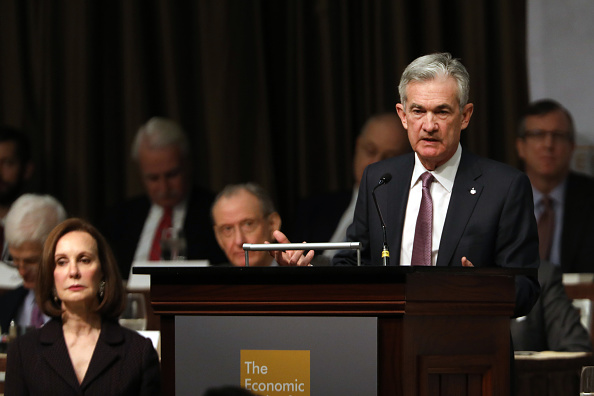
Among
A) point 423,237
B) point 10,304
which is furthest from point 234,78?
point 423,237

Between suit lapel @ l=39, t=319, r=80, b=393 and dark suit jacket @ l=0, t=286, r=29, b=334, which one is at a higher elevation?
suit lapel @ l=39, t=319, r=80, b=393

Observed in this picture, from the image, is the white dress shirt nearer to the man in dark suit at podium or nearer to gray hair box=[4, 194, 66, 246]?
the man in dark suit at podium

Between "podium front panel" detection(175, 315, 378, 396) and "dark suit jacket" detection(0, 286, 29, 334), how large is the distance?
2.30 meters

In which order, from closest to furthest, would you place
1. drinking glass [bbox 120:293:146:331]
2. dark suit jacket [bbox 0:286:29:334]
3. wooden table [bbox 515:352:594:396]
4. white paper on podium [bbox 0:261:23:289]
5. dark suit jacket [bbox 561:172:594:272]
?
wooden table [bbox 515:352:594:396], drinking glass [bbox 120:293:146:331], dark suit jacket [bbox 0:286:29:334], white paper on podium [bbox 0:261:23:289], dark suit jacket [bbox 561:172:594:272]

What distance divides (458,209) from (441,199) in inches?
3.2

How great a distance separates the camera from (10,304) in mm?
4234

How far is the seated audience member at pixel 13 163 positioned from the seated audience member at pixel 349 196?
77.4 inches

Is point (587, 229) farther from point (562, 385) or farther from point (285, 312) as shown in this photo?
point (285, 312)

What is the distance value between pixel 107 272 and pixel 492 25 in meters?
4.24

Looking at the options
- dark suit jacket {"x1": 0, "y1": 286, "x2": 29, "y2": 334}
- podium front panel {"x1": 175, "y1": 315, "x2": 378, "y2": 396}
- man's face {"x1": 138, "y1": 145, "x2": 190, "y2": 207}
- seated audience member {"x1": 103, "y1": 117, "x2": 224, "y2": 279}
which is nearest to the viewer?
podium front panel {"x1": 175, "y1": 315, "x2": 378, "y2": 396}

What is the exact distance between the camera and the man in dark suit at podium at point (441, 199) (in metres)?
2.47

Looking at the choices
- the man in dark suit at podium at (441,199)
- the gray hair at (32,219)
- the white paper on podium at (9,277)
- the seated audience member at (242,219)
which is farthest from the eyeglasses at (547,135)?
the man in dark suit at podium at (441,199)

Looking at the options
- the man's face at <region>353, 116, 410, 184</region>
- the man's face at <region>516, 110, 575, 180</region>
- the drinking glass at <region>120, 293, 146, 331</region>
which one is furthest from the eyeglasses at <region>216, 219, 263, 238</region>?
the man's face at <region>516, 110, 575, 180</region>

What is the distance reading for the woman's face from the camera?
2.97m
